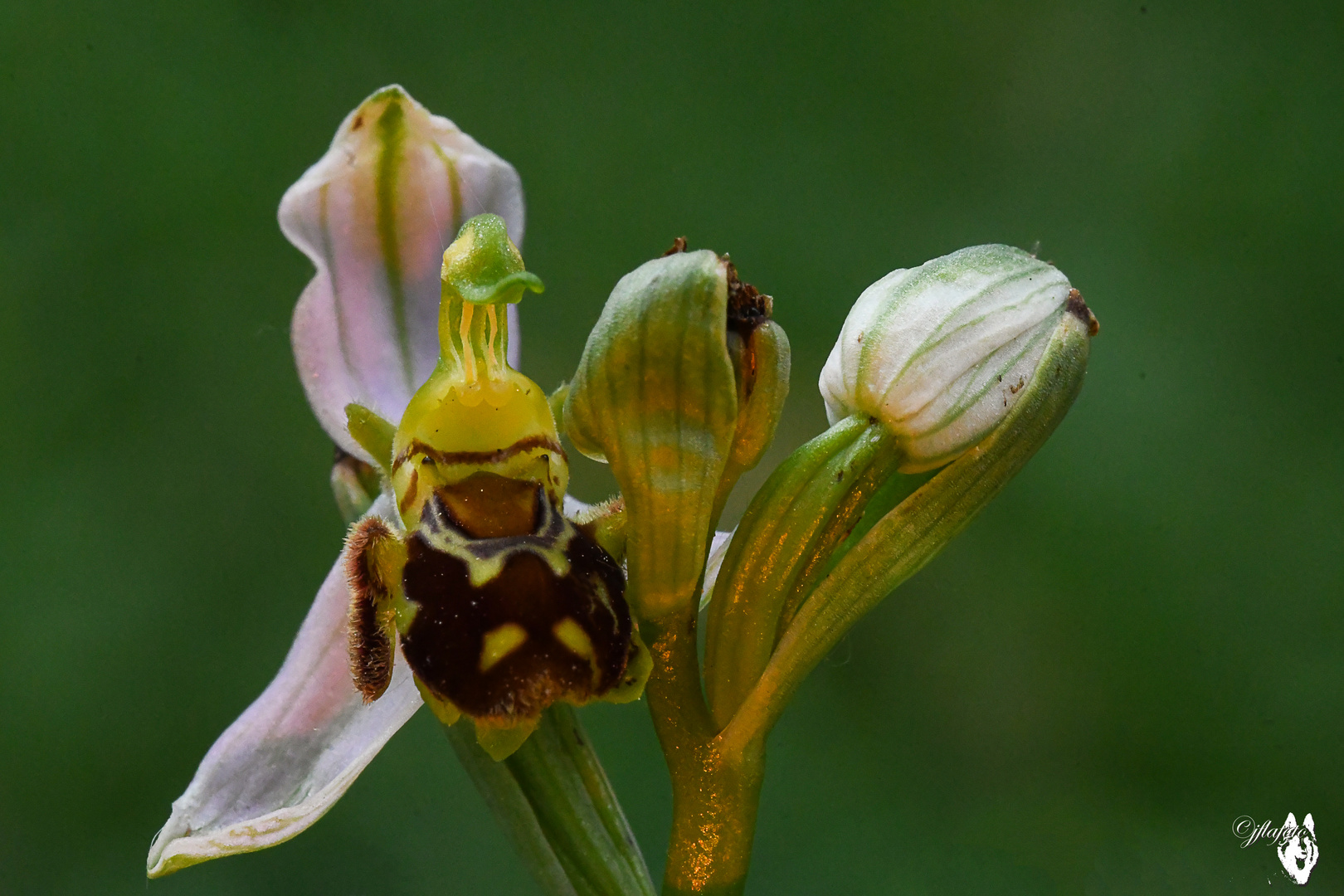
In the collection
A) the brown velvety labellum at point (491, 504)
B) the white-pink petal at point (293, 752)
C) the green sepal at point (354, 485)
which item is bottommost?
the white-pink petal at point (293, 752)

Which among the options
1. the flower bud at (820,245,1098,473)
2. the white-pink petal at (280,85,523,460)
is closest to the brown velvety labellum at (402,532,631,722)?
the flower bud at (820,245,1098,473)

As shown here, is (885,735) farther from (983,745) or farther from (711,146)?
(711,146)

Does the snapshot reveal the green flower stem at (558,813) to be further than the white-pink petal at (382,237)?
No

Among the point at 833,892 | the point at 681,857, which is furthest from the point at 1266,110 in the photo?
the point at 681,857

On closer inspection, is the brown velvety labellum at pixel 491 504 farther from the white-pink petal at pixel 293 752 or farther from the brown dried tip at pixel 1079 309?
the brown dried tip at pixel 1079 309


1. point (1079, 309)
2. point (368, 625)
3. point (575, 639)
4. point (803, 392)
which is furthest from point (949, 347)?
point (803, 392)
